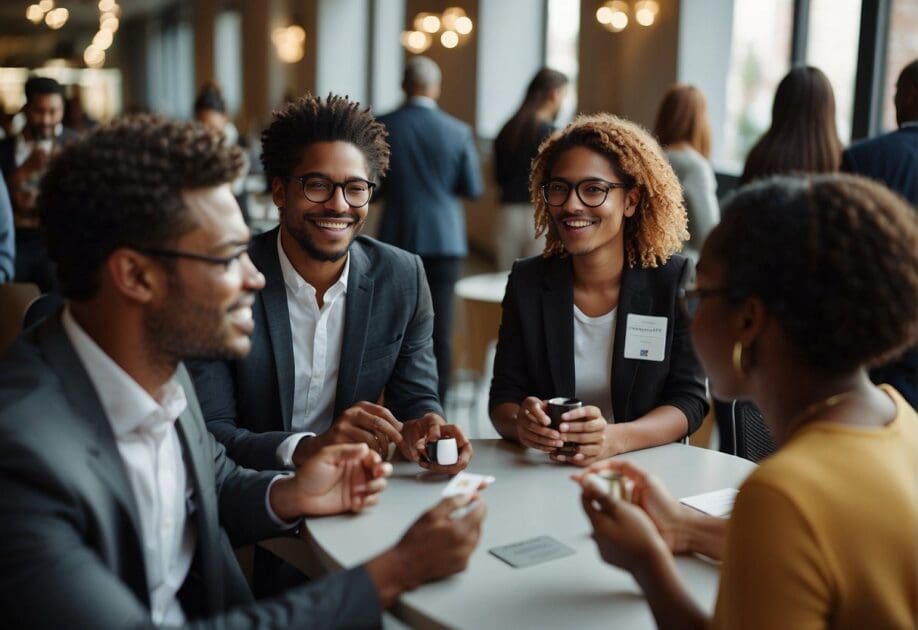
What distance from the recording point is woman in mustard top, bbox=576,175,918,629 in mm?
1019

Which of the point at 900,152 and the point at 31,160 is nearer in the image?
the point at 900,152

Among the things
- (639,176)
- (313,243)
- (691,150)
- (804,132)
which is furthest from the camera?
(691,150)

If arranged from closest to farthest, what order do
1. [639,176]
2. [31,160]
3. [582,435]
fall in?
[582,435], [639,176], [31,160]

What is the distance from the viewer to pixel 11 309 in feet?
8.96

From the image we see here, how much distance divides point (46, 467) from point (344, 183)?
1.28m

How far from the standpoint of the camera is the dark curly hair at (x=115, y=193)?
1.29m

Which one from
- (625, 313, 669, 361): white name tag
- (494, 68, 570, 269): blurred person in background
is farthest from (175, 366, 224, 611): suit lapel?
(494, 68, 570, 269): blurred person in background

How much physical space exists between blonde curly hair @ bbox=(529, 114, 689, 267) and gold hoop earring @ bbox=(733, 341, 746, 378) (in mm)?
1152

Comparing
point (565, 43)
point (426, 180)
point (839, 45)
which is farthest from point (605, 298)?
point (565, 43)

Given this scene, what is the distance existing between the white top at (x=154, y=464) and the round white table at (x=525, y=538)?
23 centimetres

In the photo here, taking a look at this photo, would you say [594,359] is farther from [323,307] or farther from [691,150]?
[691,150]

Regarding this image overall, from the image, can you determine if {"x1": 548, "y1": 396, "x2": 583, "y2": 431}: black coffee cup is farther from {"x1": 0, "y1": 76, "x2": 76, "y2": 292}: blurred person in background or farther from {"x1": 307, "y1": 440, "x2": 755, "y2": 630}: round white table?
{"x1": 0, "y1": 76, "x2": 76, "y2": 292}: blurred person in background

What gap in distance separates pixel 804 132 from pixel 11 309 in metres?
2.81

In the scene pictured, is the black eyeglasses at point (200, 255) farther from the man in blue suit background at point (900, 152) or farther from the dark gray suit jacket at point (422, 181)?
the dark gray suit jacket at point (422, 181)
